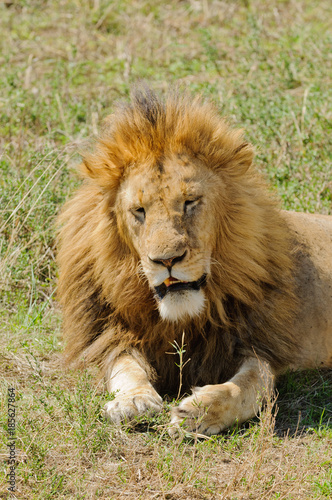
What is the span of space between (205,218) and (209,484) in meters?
1.24

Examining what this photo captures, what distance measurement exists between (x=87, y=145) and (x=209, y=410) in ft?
10.3

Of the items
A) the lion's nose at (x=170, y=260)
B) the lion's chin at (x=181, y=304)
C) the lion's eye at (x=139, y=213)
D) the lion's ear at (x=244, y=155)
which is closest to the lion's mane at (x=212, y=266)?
the lion's ear at (x=244, y=155)

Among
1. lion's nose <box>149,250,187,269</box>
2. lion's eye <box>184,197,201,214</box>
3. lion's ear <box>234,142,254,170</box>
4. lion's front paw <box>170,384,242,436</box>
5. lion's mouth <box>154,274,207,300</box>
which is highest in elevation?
lion's ear <box>234,142,254,170</box>

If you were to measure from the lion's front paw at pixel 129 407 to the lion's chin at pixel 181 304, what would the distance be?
389 mm

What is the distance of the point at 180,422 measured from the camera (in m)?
3.17

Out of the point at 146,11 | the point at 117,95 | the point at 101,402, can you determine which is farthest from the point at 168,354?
the point at 146,11

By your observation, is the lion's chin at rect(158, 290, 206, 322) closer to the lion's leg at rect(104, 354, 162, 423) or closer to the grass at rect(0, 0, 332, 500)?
the lion's leg at rect(104, 354, 162, 423)

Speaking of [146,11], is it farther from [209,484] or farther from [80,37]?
[209,484]

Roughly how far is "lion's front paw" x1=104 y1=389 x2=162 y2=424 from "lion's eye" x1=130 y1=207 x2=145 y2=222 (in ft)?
2.76

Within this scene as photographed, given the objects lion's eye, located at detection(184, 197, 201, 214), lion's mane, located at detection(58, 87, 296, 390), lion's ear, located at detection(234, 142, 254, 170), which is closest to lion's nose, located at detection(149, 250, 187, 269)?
lion's eye, located at detection(184, 197, 201, 214)

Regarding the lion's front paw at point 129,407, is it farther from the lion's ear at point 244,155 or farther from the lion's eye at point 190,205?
the lion's ear at point 244,155

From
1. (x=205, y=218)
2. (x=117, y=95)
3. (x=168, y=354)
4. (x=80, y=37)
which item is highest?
(x=80, y=37)

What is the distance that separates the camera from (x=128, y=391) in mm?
3406

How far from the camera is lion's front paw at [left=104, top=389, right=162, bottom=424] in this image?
3.24 meters
